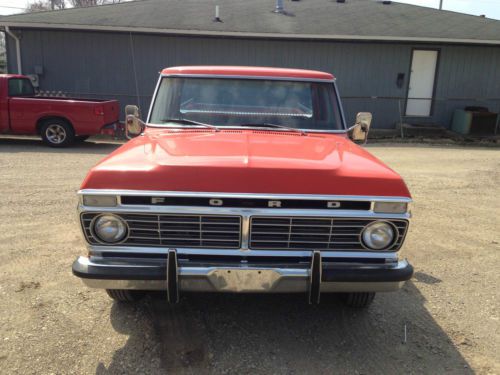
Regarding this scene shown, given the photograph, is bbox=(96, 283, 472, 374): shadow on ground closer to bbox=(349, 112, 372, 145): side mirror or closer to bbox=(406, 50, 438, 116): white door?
bbox=(349, 112, 372, 145): side mirror

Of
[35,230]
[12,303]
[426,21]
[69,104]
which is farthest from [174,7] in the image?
[12,303]

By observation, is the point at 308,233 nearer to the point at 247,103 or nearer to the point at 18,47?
the point at 247,103

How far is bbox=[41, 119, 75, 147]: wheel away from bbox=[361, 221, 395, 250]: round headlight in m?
9.97

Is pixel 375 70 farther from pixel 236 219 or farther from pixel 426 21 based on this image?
pixel 236 219

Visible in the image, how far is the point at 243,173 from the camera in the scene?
2689 mm

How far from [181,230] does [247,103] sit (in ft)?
5.35

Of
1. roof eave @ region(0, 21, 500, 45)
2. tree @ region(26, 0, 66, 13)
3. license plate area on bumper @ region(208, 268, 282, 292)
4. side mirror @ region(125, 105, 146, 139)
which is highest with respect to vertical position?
tree @ region(26, 0, 66, 13)

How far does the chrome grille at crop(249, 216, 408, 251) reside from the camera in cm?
275

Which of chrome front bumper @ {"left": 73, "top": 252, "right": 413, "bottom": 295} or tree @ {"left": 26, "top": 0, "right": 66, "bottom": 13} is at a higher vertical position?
tree @ {"left": 26, "top": 0, "right": 66, "bottom": 13}

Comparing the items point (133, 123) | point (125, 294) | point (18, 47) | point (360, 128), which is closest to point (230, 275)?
point (125, 294)

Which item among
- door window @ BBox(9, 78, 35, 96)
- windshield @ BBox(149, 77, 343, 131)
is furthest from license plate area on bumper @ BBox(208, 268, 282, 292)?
door window @ BBox(9, 78, 35, 96)

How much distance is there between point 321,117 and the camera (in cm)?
403

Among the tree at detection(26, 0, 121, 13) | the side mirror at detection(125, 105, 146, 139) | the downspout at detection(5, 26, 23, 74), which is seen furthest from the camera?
the tree at detection(26, 0, 121, 13)

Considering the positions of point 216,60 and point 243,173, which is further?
point 216,60
